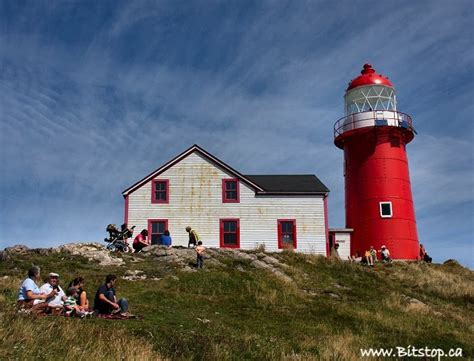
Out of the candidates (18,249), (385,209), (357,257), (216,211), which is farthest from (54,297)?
(385,209)

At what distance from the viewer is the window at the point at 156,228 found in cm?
3047

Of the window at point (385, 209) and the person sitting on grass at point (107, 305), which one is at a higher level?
the window at point (385, 209)

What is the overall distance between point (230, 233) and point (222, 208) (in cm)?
155

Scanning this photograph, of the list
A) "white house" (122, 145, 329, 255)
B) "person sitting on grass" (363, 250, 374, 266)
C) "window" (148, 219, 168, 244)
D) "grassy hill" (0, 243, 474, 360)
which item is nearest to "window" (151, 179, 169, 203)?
"white house" (122, 145, 329, 255)

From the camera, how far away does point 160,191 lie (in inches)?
1236

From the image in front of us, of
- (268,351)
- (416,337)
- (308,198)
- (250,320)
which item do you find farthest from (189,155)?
(268,351)

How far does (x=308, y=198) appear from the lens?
3136 centimetres

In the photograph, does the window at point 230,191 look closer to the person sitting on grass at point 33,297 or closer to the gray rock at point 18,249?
the gray rock at point 18,249

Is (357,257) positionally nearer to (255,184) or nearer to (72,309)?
(255,184)

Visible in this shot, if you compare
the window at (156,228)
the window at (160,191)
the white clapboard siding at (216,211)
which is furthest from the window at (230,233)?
the window at (160,191)

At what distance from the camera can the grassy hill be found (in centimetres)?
1071

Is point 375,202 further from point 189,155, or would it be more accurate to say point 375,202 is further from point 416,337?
point 416,337

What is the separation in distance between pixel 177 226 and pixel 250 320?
15224 millimetres

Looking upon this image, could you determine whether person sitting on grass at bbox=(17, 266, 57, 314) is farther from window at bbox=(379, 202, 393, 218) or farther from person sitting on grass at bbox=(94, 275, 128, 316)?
window at bbox=(379, 202, 393, 218)
